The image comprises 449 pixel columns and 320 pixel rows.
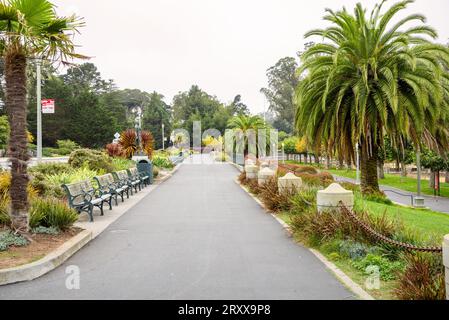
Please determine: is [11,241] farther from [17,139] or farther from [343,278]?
[343,278]

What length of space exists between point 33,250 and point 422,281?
5817 millimetres

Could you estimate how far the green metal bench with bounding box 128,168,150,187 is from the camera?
69.8 feet

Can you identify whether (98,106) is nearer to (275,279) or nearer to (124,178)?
(124,178)

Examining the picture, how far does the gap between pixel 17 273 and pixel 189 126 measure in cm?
10056

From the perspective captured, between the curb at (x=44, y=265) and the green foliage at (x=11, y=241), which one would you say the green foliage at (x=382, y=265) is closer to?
the curb at (x=44, y=265)

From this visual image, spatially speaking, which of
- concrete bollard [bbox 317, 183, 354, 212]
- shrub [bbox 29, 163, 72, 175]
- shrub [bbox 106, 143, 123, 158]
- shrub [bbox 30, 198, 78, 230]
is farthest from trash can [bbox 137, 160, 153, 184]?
concrete bollard [bbox 317, 183, 354, 212]

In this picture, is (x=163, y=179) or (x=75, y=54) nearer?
(x=75, y=54)

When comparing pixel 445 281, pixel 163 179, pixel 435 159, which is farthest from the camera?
pixel 435 159

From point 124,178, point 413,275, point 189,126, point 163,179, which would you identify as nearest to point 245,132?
point 163,179

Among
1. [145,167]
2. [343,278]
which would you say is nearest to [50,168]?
[145,167]

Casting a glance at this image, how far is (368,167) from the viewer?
55.6ft

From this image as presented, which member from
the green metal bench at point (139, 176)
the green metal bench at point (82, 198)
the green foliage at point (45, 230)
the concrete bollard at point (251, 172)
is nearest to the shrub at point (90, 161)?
the green metal bench at point (139, 176)

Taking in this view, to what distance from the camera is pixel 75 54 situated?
8922 millimetres

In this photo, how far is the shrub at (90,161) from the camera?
70.2 feet
